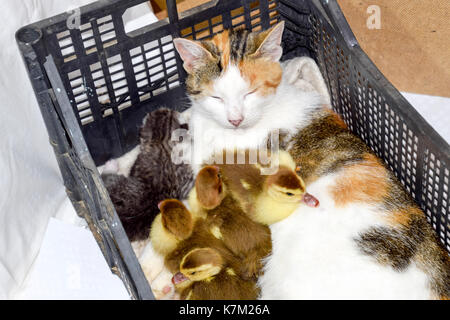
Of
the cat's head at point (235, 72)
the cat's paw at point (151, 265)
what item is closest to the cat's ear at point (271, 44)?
the cat's head at point (235, 72)

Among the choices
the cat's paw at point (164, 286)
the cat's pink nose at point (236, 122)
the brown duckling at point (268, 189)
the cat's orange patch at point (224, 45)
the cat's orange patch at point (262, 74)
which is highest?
the cat's orange patch at point (224, 45)

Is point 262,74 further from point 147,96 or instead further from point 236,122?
point 147,96

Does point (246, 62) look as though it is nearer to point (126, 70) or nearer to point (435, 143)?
point (126, 70)

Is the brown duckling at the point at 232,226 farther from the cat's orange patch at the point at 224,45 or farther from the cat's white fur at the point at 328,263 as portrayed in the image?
the cat's orange patch at the point at 224,45

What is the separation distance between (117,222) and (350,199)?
598mm

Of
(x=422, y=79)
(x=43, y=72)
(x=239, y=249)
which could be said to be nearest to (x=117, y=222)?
(x=239, y=249)

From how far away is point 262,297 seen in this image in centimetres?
153

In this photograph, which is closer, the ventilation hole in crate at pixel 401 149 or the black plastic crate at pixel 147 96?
the black plastic crate at pixel 147 96

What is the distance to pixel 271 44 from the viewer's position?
5.36 ft

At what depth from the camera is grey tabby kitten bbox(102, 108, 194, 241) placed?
67.4 inches

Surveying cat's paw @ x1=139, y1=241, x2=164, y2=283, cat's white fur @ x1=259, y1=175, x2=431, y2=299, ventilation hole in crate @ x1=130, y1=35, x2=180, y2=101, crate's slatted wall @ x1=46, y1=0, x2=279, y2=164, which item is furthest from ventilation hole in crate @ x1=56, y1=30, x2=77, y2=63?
cat's white fur @ x1=259, y1=175, x2=431, y2=299

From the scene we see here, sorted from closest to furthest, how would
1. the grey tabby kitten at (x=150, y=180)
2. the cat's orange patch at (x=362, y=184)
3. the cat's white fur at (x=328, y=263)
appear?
the cat's white fur at (x=328, y=263) < the cat's orange patch at (x=362, y=184) < the grey tabby kitten at (x=150, y=180)

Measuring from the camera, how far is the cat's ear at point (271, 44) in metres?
1.59

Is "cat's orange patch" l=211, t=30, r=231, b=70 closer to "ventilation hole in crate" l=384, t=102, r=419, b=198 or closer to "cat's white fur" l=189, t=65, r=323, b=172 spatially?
"cat's white fur" l=189, t=65, r=323, b=172
